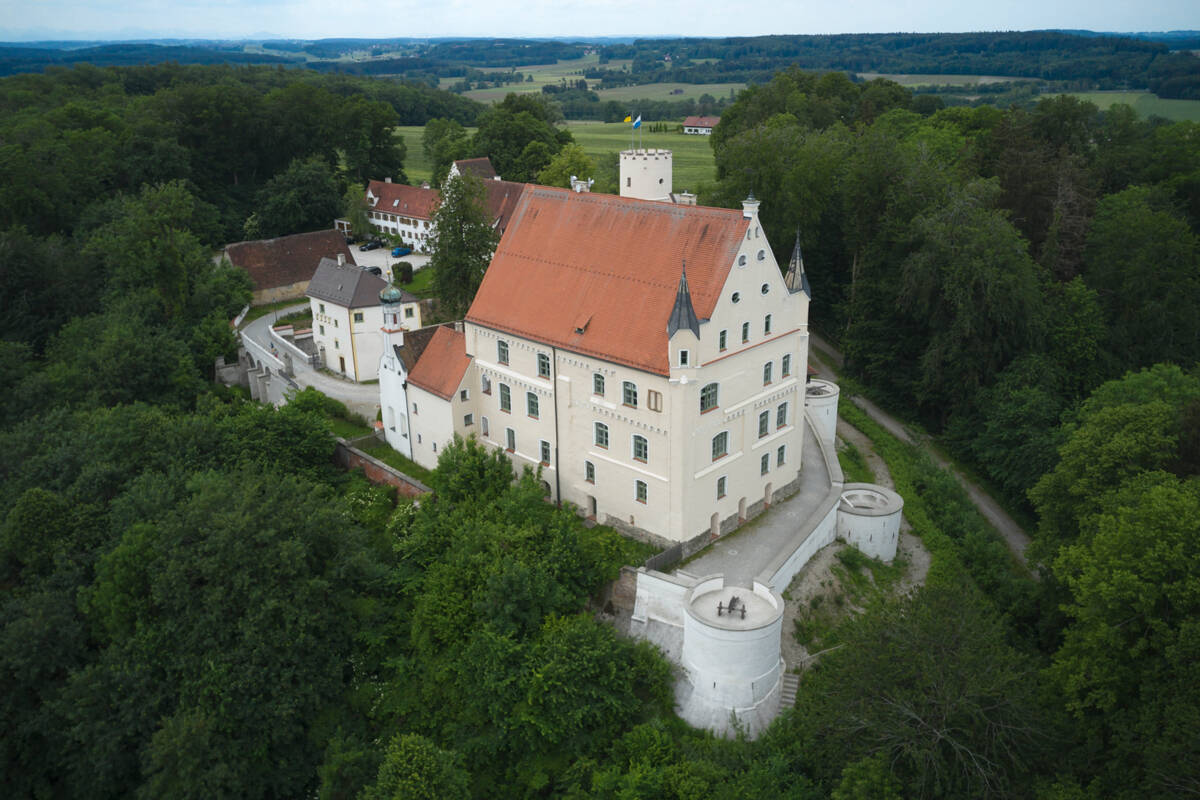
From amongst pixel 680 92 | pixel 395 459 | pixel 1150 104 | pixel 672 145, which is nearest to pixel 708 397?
pixel 395 459

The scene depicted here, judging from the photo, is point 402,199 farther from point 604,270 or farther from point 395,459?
point 604,270

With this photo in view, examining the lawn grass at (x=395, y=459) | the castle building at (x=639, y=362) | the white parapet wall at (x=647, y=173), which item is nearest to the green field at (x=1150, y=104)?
the white parapet wall at (x=647, y=173)

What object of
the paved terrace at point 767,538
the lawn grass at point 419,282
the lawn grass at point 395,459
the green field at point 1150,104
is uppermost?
the green field at point 1150,104

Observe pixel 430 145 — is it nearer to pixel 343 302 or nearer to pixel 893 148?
pixel 343 302

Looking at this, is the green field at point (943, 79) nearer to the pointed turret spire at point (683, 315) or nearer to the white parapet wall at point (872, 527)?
the white parapet wall at point (872, 527)

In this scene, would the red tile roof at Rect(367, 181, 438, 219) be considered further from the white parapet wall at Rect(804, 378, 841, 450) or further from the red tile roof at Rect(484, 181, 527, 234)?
the white parapet wall at Rect(804, 378, 841, 450)

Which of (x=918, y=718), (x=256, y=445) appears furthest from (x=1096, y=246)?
(x=256, y=445)
